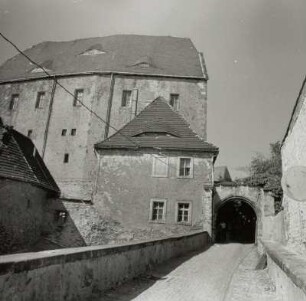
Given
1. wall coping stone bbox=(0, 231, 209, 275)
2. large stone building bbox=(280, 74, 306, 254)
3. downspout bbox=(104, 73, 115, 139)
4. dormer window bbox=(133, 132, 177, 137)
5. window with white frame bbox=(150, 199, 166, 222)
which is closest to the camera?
wall coping stone bbox=(0, 231, 209, 275)

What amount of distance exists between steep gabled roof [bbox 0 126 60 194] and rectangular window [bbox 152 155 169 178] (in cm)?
641

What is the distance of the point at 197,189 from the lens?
848 inches

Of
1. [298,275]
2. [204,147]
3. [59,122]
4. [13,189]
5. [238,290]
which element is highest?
[59,122]

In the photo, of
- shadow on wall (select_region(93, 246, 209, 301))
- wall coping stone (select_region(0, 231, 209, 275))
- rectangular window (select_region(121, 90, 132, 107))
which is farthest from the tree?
wall coping stone (select_region(0, 231, 209, 275))

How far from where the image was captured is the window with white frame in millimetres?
21344

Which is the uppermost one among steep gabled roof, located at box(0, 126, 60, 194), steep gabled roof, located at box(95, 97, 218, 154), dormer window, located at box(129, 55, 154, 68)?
dormer window, located at box(129, 55, 154, 68)

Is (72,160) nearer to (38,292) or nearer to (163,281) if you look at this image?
(163,281)

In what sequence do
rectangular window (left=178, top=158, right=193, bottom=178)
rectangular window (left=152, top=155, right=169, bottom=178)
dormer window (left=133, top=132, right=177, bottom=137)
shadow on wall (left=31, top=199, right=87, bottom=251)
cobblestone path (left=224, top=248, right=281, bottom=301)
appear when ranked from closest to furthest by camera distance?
cobblestone path (left=224, top=248, right=281, bottom=301) < shadow on wall (left=31, top=199, right=87, bottom=251) < rectangular window (left=178, top=158, right=193, bottom=178) < rectangular window (left=152, top=155, right=169, bottom=178) < dormer window (left=133, top=132, right=177, bottom=137)

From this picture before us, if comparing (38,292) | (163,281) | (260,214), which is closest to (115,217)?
(260,214)

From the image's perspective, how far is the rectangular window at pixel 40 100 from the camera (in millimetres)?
33469

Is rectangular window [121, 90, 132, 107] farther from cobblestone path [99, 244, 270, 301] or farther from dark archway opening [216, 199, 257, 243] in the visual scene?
cobblestone path [99, 244, 270, 301]

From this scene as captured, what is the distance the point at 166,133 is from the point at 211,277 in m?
14.7

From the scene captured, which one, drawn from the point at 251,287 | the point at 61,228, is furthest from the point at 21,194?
the point at 251,287

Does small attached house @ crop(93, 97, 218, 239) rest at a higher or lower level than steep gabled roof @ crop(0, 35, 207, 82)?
lower
